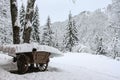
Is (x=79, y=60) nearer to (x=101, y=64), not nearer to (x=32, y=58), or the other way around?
→ (x=101, y=64)

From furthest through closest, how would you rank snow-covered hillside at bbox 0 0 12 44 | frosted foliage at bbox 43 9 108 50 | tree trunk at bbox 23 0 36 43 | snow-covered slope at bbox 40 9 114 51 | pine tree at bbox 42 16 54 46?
1. frosted foliage at bbox 43 9 108 50
2. snow-covered slope at bbox 40 9 114 51
3. pine tree at bbox 42 16 54 46
4. snow-covered hillside at bbox 0 0 12 44
5. tree trunk at bbox 23 0 36 43

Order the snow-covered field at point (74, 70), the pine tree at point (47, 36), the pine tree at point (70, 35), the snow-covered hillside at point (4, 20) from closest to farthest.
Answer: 1. the snow-covered field at point (74, 70)
2. the snow-covered hillside at point (4, 20)
3. the pine tree at point (47, 36)
4. the pine tree at point (70, 35)

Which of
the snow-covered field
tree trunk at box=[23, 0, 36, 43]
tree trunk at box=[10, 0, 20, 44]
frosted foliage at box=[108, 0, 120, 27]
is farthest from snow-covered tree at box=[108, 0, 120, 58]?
tree trunk at box=[10, 0, 20, 44]

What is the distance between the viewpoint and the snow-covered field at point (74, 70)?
1049 centimetres

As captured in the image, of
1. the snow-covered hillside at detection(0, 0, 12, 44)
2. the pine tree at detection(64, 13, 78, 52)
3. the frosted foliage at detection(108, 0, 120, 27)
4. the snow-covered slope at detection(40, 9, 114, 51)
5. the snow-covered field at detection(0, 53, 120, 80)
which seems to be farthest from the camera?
the snow-covered slope at detection(40, 9, 114, 51)

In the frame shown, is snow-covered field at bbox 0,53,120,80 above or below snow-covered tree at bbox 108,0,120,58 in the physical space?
below

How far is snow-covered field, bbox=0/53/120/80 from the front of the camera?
413 inches

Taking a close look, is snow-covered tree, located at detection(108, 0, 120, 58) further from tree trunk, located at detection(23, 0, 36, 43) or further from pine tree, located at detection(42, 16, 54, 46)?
pine tree, located at detection(42, 16, 54, 46)

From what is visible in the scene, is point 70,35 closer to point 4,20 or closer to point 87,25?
point 4,20

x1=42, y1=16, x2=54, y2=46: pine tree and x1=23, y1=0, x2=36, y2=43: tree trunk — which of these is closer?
x1=23, y1=0, x2=36, y2=43: tree trunk

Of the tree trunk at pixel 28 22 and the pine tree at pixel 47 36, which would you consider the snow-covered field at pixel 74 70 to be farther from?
the pine tree at pixel 47 36

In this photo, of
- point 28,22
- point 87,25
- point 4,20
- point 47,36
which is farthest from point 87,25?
point 28,22

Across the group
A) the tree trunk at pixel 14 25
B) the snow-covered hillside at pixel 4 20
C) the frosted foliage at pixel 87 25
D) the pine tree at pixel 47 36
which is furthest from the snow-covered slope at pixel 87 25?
the tree trunk at pixel 14 25

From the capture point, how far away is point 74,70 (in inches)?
555
